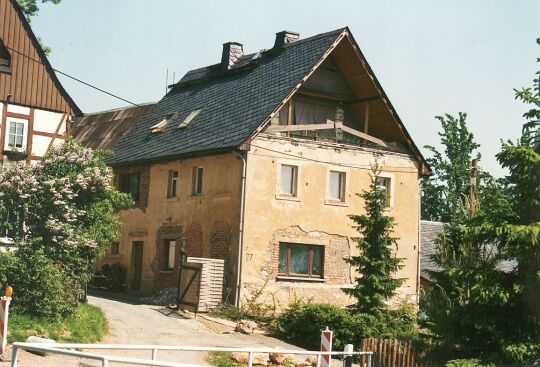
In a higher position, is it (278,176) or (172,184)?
(278,176)

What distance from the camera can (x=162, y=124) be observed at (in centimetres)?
3891

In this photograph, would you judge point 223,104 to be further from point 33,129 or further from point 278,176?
point 33,129

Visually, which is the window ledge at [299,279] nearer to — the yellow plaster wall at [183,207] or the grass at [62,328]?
the yellow plaster wall at [183,207]

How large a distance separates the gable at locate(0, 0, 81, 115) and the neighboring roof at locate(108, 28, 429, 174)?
5385 mm

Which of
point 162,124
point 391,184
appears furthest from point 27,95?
point 391,184

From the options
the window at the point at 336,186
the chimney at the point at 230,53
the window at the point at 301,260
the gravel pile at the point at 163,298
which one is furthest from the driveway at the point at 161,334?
the chimney at the point at 230,53

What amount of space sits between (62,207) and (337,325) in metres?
8.43

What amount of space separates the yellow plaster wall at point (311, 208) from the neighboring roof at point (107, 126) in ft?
36.1

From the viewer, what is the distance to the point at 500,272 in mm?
16938

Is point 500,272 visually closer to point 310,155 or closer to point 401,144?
point 310,155

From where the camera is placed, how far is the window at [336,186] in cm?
3416

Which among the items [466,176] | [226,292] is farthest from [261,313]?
[466,176]

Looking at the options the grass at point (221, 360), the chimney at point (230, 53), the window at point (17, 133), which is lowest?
the grass at point (221, 360)

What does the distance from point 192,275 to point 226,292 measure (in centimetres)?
134
